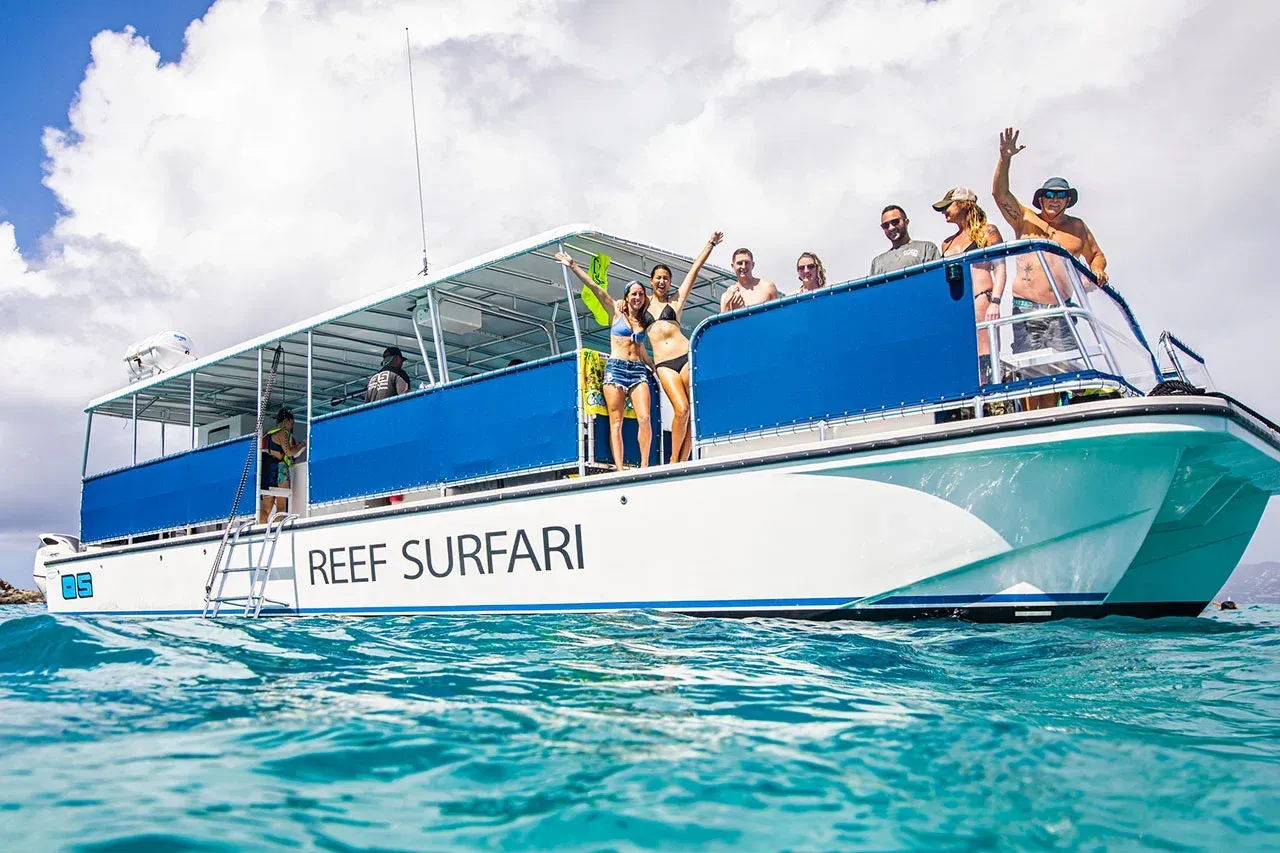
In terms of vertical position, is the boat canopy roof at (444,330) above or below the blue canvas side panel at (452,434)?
above

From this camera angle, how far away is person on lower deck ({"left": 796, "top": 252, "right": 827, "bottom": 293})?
6.54 m

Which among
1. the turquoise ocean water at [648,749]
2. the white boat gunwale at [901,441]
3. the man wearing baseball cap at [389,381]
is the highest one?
the man wearing baseball cap at [389,381]

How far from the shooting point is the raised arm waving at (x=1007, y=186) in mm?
5680

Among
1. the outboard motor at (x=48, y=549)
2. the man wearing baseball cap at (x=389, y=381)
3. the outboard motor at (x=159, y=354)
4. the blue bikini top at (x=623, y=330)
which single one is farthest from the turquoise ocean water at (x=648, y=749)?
the outboard motor at (x=48, y=549)

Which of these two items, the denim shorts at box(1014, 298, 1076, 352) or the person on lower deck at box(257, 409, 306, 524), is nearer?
the denim shorts at box(1014, 298, 1076, 352)

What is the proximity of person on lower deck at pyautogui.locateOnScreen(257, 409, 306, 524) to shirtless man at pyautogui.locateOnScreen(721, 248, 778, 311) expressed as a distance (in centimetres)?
534

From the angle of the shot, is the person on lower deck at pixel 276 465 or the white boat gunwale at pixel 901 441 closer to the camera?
the white boat gunwale at pixel 901 441

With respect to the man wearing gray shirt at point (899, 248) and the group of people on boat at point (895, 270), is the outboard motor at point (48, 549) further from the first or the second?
the man wearing gray shirt at point (899, 248)

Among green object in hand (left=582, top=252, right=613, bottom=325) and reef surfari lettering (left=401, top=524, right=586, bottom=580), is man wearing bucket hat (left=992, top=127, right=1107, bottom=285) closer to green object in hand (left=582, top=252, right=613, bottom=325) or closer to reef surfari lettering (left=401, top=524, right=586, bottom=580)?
green object in hand (left=582, top=252, right=613, bottom=325)

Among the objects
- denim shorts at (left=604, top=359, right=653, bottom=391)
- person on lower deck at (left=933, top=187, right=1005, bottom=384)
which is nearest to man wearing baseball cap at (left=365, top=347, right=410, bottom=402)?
denim shorts at (left=604, top=359, right=653, bottom=391)

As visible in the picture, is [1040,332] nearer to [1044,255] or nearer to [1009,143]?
[1044,255]

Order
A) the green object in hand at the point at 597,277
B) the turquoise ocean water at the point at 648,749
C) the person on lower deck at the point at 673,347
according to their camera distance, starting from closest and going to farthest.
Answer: the turquoise ocean water at the point at 648,749
the person on lower deck at the point at 673,347
the green object in hand at the point at 597,277

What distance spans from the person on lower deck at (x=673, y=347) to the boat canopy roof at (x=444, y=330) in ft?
2.77

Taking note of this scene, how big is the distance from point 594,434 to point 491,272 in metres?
2.18
